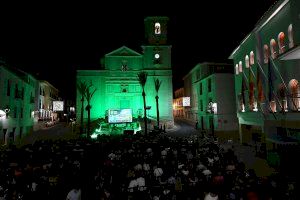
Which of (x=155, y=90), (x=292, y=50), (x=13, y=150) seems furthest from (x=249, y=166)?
(x=155, y=90)

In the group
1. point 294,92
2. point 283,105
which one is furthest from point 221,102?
point 294,92

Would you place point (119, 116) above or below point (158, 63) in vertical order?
below

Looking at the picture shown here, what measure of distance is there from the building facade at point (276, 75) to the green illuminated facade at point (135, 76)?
31.3 m

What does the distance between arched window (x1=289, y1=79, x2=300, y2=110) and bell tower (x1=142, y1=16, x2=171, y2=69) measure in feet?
135

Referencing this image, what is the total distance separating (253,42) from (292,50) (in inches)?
455

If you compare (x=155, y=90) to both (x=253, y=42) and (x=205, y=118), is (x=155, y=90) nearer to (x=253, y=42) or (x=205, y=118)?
(x=205, y=118)

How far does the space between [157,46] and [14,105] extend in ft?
112

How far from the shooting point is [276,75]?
19.6 metres

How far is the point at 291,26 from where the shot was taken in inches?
680

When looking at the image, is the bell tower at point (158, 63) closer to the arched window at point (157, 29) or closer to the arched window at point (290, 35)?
the arched window at point (157, 29)

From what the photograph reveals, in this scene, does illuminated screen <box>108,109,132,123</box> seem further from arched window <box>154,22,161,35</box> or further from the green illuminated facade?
arched window <box>154,22,161,35</box>

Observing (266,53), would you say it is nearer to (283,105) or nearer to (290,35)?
(290,35)

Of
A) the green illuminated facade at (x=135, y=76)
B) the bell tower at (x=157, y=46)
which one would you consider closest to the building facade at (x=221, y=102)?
the green illuminated facade at (x=135, y=76)

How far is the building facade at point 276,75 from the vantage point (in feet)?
53.6
